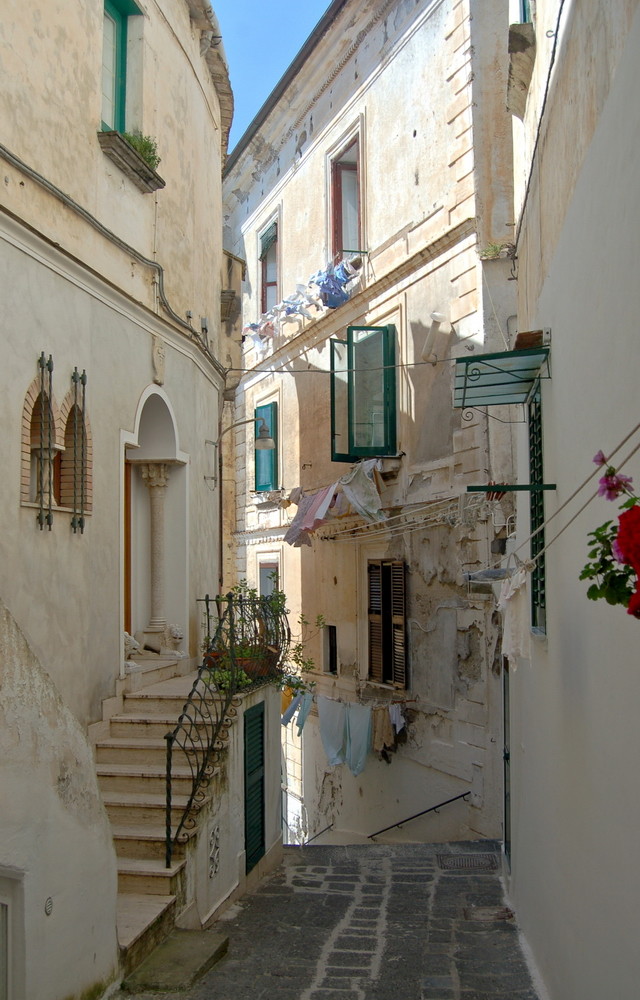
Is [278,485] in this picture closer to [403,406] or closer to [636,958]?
[403,406]

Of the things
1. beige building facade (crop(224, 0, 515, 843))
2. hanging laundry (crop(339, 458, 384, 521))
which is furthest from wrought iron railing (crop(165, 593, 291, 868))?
hanging laundry (crop(339, 458, 384, 521))

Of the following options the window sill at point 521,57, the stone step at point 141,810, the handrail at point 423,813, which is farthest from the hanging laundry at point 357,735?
the window sill at point 521,57

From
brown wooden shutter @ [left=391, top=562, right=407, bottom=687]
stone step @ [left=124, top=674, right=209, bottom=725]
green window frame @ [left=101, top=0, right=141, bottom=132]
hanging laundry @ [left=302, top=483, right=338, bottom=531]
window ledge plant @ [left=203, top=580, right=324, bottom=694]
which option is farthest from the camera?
hanging laundry @ [left=302, top=483, right=338, bottom=531]

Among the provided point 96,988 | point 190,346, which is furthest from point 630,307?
point 190,346

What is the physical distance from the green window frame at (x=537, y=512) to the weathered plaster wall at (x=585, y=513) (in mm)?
276

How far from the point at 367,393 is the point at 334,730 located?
5379 millimetres

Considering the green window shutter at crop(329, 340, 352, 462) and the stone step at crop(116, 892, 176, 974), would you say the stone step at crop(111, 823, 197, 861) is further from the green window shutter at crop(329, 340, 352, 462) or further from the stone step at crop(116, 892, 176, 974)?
the green window shutter at crop(329, 340, 352, 462)

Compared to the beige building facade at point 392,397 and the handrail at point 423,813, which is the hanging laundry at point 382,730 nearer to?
the beige building facade at point 392,397

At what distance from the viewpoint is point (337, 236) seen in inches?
691

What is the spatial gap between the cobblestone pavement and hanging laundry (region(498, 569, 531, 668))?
2289mm

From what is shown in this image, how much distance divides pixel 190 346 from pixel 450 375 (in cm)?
375

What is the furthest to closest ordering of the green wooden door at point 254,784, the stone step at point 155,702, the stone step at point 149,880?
1. the stone step at point 155,702
2. the green wooden door at point 254,784
3. the stone step at point 149,880

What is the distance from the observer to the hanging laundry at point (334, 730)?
1554cm

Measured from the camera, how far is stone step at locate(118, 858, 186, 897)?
7.25 metres
